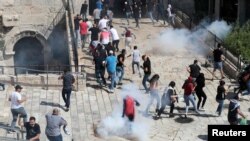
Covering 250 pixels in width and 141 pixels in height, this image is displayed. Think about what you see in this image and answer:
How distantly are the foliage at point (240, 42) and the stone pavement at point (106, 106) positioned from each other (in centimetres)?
145

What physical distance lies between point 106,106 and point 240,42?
25.9ft

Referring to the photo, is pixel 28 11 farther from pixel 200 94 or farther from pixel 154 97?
pixel 200 94

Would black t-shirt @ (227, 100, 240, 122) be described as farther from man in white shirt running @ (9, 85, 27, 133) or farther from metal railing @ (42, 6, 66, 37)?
metal railing @ (42, 6, 66, 37)

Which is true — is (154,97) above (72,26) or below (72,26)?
below

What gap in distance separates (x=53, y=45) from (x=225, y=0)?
10.4 m

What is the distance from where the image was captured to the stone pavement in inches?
742

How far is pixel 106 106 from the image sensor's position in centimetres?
2105

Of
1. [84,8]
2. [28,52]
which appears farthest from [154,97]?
[28,52]

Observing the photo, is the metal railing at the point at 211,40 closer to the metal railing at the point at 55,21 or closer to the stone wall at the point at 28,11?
the metal railing at the point at 55,21

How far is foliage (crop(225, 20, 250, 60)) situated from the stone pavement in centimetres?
145

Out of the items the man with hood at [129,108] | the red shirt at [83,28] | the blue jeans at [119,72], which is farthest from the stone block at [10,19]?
the man with hood at [129,108]

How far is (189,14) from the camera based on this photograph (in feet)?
114

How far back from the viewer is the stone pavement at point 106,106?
61.8 ft

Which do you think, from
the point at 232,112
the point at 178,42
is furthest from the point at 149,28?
the point at 232,112
